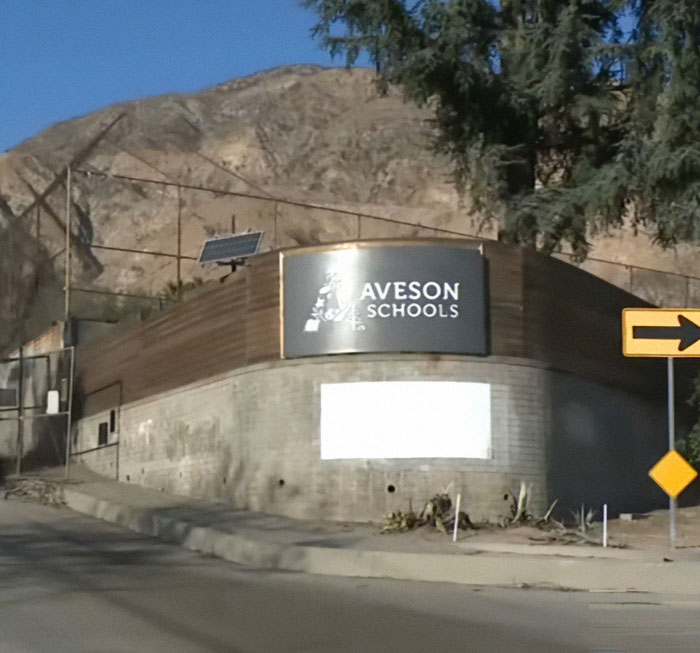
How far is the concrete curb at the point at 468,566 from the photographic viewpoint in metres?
16.0

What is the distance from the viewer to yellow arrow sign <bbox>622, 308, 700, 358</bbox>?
18844 millimetres

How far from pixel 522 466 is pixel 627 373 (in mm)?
5448

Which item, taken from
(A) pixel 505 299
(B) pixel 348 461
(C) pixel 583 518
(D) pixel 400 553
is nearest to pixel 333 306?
(B) pixel 348 461

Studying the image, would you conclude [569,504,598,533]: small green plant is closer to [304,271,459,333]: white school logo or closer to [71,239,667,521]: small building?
[71,239,667,521]: small building

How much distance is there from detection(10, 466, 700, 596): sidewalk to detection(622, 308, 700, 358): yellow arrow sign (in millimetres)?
2925

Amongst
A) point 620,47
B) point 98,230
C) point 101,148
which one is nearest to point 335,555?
point 620,47

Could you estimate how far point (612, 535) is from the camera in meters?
22.7

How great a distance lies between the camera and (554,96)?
3366 cm

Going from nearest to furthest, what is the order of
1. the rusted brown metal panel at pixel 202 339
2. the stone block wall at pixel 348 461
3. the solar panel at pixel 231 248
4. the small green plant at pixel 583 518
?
the small green plant at pixel 583 518 → the stone block wall at pixel 348 461 → the rusted brown metal panel at pixel 202 339 → the solar panel at pixel 231 248

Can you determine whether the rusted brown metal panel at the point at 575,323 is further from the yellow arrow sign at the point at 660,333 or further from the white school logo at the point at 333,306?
the yellow arrow sign at the point at 660,333

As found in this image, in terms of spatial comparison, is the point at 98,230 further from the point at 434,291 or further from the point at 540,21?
the point at 434,291

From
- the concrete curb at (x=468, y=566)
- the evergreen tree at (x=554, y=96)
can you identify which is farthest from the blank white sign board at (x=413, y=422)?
the evergreen tree at (x=554, y=96)

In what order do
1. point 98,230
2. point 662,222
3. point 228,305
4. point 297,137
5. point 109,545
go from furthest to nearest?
point 297,137, point 98,230, point 662,222, point 228,305, point 109,545

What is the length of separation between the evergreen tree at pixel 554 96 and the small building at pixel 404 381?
7.34 m
